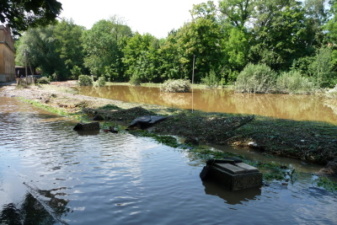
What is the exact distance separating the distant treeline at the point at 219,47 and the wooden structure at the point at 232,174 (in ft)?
103

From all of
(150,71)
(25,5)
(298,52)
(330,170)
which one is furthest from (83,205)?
(150,71)

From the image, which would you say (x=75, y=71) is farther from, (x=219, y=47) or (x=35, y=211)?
(x=35, y=211)

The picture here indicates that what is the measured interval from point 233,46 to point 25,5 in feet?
143

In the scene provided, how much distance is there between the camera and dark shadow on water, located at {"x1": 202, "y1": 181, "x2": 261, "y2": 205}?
19.0 ft

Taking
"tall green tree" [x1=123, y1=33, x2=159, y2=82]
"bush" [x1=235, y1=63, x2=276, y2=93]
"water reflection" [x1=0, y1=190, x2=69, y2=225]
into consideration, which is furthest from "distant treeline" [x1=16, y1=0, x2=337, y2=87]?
"water reflection" [x1=0, y1=190, x2=69, y2=225]

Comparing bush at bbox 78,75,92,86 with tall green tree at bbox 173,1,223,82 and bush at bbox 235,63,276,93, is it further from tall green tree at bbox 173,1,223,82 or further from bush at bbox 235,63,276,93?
bush at bbox 235,63,276,93

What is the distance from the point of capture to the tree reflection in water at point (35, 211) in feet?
14.7

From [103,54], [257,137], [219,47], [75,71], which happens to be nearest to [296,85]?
[219,47]

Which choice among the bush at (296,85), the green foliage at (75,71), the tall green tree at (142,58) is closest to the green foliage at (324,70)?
the bush at (296,85)

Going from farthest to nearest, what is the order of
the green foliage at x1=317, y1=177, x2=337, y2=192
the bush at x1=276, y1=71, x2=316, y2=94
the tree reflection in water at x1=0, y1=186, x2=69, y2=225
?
1. the bush at x1=276, y1=71, x2=316, y2=94
2. the green foliage at x1=317, y1=177, x2=337, y2=192
3. the tree reflection in water at x1=0, y1=186, x2=69, y2=225

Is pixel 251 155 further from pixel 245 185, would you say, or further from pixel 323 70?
pixel 323 70

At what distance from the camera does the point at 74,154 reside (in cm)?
883

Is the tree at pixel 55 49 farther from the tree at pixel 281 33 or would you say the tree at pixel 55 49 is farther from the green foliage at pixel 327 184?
the green foliage at pixel 327 184

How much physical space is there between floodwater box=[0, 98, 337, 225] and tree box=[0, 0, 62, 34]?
4.06 m
